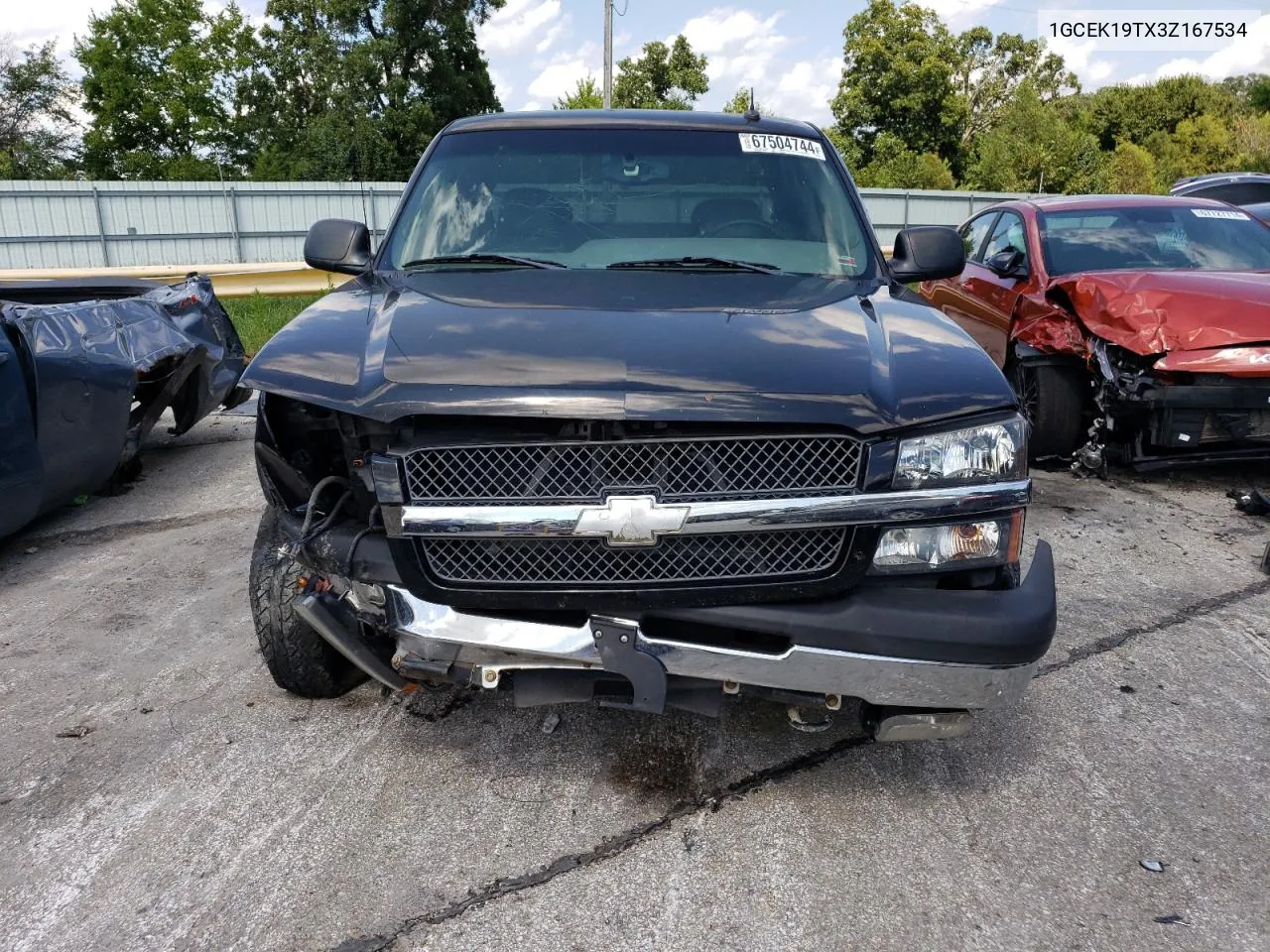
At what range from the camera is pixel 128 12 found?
46719 millimetres

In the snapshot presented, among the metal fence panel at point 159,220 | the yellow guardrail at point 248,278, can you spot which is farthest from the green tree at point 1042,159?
the yellow guardrail at point 248,278

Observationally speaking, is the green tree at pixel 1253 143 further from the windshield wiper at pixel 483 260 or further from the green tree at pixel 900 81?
the windshield wiper at pixel 483 260

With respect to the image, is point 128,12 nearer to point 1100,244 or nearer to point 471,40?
point 471,40

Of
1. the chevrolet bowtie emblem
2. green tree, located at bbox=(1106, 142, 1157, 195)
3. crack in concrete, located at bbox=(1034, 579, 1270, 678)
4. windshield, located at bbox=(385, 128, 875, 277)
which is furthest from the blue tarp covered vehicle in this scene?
green tree, located at bbox=(1106, 142, 1157, 195)

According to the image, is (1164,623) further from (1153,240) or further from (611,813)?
(1153,240)

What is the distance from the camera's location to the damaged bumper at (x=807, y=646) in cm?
240

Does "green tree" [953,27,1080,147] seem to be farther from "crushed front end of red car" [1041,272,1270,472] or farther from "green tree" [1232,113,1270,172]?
"crushed front end of red car" [1041,272,1270,472]

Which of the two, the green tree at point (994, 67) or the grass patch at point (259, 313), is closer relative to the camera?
the grass patch at point (259, 313)

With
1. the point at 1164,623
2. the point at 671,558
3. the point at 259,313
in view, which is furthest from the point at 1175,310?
the point at 259,313

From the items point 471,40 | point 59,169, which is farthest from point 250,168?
point 471,40

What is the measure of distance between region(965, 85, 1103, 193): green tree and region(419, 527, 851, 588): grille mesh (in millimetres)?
35115

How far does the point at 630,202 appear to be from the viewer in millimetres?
3727

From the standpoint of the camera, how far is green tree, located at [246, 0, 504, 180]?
3866 cm

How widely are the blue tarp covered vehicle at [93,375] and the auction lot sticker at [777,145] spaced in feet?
11.3
